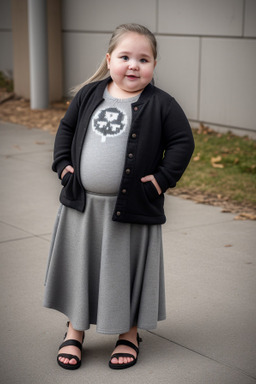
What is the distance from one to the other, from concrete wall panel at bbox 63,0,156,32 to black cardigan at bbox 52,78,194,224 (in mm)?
7715

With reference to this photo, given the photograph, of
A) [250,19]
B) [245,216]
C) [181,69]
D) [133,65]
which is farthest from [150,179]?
[181,69]

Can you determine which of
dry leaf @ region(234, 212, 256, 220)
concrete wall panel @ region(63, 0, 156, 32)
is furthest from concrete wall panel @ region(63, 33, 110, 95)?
dry leaf @ region(234, 212, 256, 220)

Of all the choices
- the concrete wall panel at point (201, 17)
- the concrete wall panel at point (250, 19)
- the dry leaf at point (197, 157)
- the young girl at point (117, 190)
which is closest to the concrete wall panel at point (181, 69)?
the concrete wall panel at point (201, 17)

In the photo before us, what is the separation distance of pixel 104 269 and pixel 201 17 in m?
7.30

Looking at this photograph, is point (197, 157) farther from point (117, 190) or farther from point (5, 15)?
point (5, 15)

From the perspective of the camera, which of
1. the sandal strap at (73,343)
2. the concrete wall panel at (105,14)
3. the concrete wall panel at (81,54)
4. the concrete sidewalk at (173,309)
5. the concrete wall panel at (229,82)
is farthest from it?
the concrete wall panel at (81,54)

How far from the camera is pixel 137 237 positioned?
324 cm

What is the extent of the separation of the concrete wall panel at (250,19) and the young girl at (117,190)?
6168mm

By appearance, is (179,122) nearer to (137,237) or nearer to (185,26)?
(137,237)

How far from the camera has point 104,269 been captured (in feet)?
10.4

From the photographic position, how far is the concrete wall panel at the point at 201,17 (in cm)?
925

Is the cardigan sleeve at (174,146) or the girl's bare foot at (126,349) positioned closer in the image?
the cardigan sleeve at (174,146)

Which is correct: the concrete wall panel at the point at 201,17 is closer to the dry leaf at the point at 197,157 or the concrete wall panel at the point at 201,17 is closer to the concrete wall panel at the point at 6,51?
the dry leaf at the point at 197,157

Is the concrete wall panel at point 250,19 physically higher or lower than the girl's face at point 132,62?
lower
